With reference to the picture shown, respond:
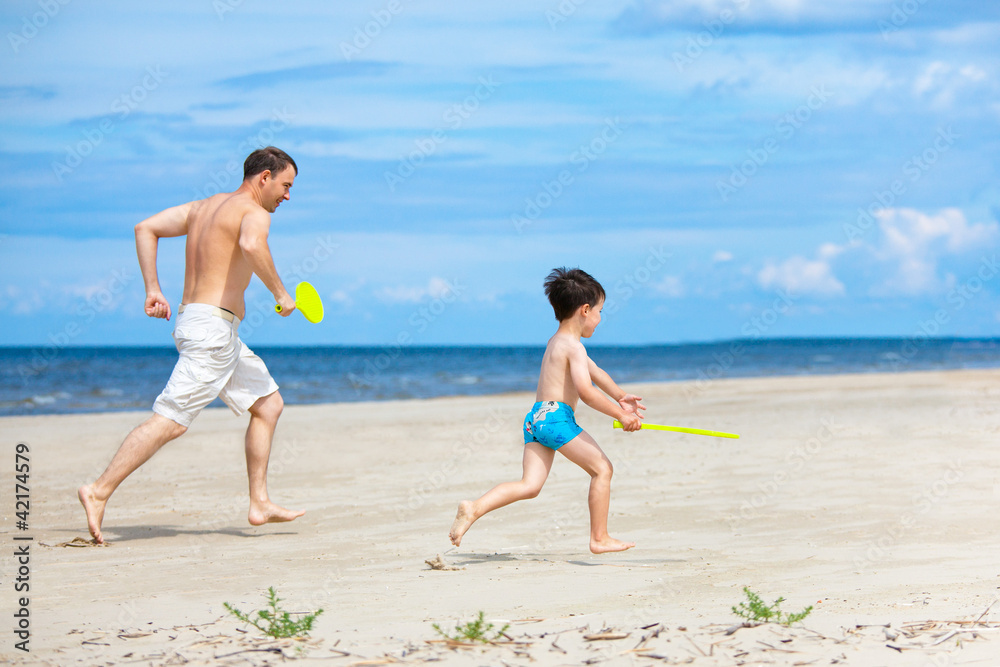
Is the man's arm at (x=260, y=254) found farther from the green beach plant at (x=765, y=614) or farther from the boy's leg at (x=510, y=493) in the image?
the green beach plant at (x=765, y=614)

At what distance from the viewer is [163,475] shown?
8000 millimetres

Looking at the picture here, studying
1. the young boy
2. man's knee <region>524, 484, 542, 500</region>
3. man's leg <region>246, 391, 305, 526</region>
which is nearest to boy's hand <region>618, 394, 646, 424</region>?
the young boy

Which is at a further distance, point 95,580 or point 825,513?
point 825,513

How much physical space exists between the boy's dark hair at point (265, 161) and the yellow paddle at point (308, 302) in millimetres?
651

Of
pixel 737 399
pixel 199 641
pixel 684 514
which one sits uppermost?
pixel 737 399

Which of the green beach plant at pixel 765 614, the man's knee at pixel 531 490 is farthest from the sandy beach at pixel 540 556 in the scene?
the man's knee at pixel 531 490

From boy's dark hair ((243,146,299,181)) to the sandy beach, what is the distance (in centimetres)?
202

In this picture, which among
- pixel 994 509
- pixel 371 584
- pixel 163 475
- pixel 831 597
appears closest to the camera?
pixel 831 597

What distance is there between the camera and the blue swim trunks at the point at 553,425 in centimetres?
448

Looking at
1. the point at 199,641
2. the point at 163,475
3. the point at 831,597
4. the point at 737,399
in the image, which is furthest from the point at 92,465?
the point at 737,399

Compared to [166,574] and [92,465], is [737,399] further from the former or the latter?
[166,574]

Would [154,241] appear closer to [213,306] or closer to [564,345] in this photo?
[213,306]

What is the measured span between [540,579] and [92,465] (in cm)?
614

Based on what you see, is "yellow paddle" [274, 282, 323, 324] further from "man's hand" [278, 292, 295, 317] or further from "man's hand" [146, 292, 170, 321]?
"man's hand" [146, 292, 170, 321]
